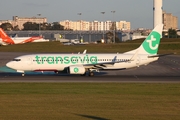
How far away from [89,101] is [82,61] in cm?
2148

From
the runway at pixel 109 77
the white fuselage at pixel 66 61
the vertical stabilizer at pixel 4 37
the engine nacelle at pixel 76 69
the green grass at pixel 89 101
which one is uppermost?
the vertical stabilizer at pixel 4 37

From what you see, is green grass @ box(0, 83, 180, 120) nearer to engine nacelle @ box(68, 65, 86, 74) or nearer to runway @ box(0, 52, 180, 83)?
runway @ box(0, 52, 180, 83)

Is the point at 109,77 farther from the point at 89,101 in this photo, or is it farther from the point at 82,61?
the point at 89,101

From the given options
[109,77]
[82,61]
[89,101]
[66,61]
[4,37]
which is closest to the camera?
[89,101]

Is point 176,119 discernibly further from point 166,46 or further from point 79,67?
point 166,46

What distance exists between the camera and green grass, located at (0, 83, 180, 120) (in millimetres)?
25062

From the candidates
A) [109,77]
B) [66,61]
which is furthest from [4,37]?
[109,77]

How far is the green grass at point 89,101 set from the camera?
25062 mm

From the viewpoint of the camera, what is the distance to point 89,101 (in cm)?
3062

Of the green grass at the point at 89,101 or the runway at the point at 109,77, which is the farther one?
the runway at the point at 109,77

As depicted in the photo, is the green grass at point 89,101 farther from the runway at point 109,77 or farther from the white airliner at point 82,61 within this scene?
the white airliner at point 82,61

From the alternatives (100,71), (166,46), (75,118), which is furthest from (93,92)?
(166,46)

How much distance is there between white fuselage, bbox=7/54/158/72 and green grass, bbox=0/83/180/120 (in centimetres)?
983

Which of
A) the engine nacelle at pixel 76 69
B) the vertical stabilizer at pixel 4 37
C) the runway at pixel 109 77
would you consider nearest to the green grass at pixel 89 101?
the runway at pixel 109 77
